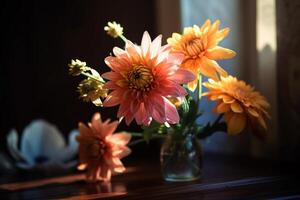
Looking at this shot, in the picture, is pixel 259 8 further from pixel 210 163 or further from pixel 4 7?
pixel 4 7

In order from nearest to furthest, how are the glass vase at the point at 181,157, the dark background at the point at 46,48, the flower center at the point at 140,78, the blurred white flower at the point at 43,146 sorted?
the flower center at the point at 140,78
the glass vase at the point at 181,157
the blurred white flower at the point at 43,146
the dark background at the point at 46,48

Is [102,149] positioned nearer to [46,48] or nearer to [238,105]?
[238,105]

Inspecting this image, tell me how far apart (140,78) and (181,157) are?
226mm

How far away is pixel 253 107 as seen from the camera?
824 mm

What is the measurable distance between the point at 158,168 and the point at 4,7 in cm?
69

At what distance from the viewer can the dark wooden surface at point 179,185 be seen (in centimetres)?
80

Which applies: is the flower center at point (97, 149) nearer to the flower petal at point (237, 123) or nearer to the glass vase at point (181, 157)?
the glass vase at point (181, 157)

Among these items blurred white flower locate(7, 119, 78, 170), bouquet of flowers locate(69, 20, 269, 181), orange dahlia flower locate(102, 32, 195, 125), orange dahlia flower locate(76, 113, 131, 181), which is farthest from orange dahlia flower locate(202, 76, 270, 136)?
blurred white flower locate(7, 119, 78, 170)

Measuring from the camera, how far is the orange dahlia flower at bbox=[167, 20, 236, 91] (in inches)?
31.6

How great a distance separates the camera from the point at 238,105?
0.82 metres

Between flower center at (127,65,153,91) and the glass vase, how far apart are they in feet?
0.62

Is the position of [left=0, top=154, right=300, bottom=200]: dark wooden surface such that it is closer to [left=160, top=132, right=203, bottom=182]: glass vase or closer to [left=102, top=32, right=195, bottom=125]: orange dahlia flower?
[left=160, top=132, right=203, bottom=182]: glass vase

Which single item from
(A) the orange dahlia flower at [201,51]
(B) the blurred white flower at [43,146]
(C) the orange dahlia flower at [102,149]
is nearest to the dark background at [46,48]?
(B) the blurred white flower at [43,146]

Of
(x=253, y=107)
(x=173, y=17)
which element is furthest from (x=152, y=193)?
(x=173, y=17)
